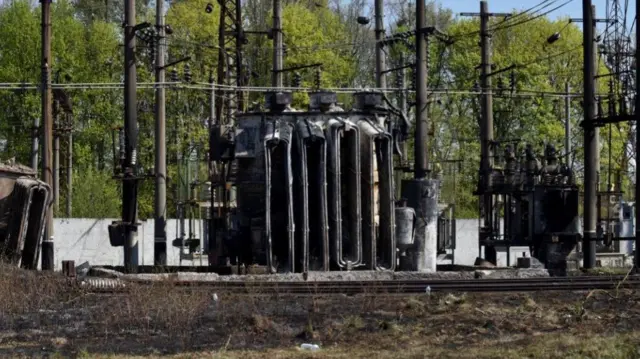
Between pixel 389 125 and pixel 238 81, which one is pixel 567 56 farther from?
pixel 389 125

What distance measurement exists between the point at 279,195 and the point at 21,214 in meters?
6.00

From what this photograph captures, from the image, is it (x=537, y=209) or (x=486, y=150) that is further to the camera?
(x=486, y=150)

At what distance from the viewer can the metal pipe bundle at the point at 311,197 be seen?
28.3 m

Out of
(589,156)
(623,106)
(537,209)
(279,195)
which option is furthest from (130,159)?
(623,106)

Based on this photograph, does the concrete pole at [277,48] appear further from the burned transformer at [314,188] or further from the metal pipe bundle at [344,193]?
the metal pipe bundle at [344,193]

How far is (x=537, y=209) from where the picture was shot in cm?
3578

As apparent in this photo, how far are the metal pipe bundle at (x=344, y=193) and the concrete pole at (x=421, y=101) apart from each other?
539 centimetres

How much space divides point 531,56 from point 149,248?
29084mm

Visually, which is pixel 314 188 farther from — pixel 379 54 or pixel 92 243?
pixel 92 243

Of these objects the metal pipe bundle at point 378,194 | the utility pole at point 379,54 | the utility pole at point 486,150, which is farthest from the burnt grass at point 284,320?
the utility pole at point 379,54

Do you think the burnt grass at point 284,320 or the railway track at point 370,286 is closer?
the burnt grass at point 284,320

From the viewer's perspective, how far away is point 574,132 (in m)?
71.4

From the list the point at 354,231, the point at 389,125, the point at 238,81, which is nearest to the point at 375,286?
the point at 354,231

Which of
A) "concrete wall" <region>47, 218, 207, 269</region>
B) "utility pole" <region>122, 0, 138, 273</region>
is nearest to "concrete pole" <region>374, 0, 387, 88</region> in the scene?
"concrete wall" <region>47, 218, 207, 269</region>
